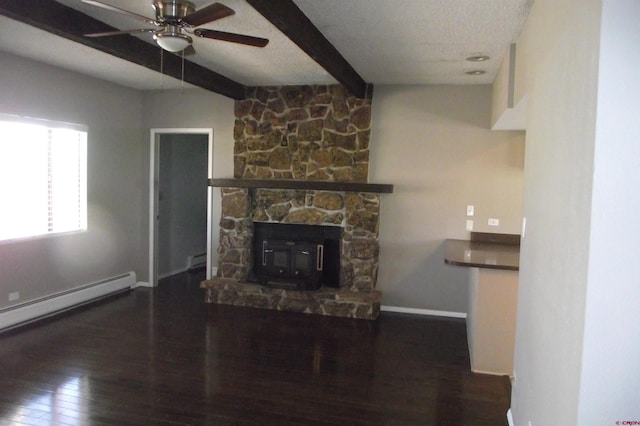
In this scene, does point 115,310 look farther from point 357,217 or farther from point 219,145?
point 357,217

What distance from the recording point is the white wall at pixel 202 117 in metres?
6.13

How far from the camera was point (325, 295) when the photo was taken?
17.8 feet

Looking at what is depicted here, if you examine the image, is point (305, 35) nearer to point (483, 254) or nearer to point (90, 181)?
point (483, 254)

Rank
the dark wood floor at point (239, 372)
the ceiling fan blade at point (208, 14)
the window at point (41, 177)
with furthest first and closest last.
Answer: the window at point (41, 177), the dark wood floor at point (239, 372), the ceiling fan blade at point (208, 14)

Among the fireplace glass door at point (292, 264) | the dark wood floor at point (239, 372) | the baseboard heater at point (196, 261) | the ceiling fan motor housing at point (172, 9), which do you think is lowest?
the dark wood floor at point (239, 372)

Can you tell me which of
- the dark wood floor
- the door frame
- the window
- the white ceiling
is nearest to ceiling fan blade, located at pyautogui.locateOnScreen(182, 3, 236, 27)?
the white ceiling

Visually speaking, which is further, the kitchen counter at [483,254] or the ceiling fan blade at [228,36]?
the kitchen counter at [483,254]

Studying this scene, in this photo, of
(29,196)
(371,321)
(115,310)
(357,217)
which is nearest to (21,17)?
(29,196)

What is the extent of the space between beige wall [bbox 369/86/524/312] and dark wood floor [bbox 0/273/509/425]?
1.48ft

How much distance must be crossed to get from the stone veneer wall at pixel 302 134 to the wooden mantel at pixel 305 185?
8.4 inches

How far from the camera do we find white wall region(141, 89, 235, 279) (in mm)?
6133

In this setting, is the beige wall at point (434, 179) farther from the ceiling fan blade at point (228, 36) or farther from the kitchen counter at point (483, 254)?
the ceiling fan blade at point (228, 36)

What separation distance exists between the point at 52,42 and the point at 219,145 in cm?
237

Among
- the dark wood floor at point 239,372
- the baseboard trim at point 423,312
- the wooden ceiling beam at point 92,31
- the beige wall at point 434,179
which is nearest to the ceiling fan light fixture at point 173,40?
the wooden ceiling beam at point 92,31
